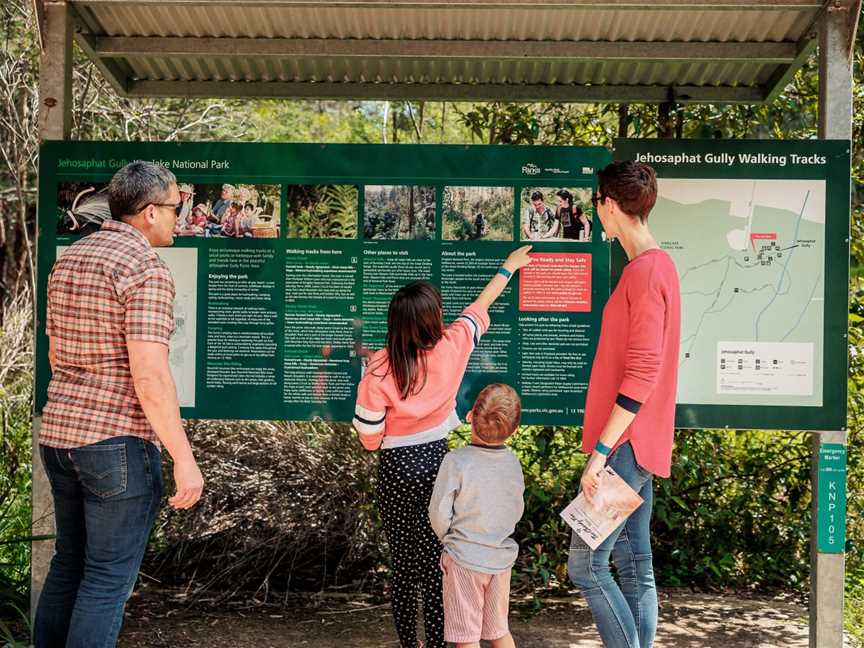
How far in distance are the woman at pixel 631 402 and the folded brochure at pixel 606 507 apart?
0.05 metres

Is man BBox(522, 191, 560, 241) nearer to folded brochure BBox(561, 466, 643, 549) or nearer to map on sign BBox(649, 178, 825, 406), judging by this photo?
map on sign BBox(649, 178, 825, 406)

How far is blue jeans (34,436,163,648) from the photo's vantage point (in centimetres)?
349

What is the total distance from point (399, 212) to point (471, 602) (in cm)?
206

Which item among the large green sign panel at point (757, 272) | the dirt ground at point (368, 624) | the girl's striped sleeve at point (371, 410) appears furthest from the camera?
the dirt ground at point (368, 624)

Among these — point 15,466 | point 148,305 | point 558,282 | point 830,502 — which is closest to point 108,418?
point 148,305

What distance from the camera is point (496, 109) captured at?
709 centimetres

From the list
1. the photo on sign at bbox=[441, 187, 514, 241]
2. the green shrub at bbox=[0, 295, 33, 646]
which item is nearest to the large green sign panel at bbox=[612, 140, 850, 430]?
the photo on sign at bbox=[441, 187, 514, 241]

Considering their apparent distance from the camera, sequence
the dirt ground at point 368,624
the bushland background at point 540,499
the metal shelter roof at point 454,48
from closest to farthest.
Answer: the metal shelter roof at point 454,48
the dirt ground at point 368,624
the bushland background at point 540,499

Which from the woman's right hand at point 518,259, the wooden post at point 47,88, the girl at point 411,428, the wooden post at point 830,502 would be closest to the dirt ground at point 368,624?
the wooden post at point 47,88

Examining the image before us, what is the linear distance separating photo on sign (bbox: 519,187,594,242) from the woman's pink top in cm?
99

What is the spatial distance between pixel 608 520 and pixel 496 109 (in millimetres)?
4086

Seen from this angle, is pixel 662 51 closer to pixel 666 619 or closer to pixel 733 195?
pixel 733 195

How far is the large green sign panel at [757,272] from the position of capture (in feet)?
15.8

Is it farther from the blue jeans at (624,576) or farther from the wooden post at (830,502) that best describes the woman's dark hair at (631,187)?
the wooden post at (830,502)
